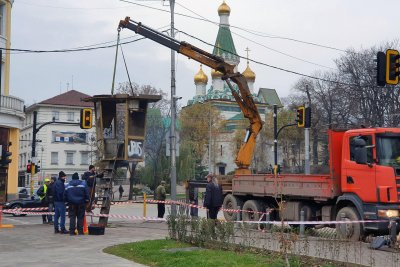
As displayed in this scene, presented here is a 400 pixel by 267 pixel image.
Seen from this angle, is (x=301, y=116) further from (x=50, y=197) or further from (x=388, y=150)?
→ (x=50, y=197)

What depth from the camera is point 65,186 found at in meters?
18.6

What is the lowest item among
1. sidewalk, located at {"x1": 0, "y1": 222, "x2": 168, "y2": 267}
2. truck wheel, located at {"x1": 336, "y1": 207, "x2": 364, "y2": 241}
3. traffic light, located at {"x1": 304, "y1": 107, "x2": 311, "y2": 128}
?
sidewalk, located at {"x1": 0, "y1": 222, "x2": 168, "y2": 267}

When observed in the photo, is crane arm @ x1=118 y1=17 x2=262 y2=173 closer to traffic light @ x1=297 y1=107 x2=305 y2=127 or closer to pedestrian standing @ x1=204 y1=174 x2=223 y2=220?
traffic light @ x1=297 y1=107 x2=305 y2=127

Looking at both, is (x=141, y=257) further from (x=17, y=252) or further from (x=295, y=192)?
(x=295, y=192)

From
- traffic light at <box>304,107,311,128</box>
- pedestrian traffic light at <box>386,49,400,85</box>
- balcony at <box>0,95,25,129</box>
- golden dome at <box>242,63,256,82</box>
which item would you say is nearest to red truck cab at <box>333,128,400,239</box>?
pedestrian traffic light at <box>386,49,400,85</box>

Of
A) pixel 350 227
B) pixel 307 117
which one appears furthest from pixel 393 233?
pixel 307 117

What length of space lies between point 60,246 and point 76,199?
3003mm

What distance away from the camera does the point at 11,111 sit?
115 ft

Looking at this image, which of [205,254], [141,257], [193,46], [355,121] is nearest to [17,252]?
[141,257]

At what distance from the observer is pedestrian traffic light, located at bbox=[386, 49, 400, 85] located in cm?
1727

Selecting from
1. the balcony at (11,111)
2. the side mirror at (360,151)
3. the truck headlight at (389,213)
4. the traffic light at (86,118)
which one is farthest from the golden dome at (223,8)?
the truck headlight at (389,213)

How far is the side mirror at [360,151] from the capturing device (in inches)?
595

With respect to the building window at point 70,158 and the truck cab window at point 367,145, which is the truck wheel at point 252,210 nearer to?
the truck cab window at point 367,145

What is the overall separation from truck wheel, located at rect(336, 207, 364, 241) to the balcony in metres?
23.9
